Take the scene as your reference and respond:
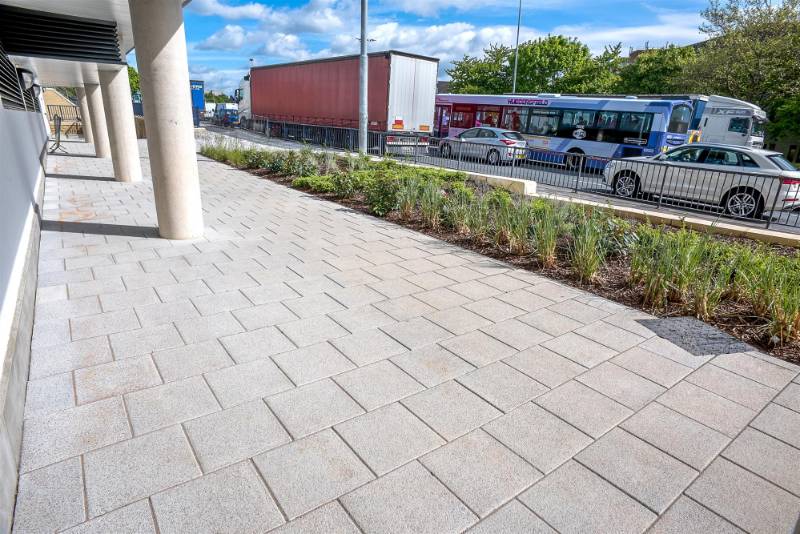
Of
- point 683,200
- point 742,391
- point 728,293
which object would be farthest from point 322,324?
point 683,200

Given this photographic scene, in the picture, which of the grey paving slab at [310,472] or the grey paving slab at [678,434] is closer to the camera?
the grey paving slab at [310,472]

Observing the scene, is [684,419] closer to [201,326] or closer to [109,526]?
[109,526]

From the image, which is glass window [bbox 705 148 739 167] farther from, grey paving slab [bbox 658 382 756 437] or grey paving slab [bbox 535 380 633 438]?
grey paving slab [bbox 535 380 633 438]

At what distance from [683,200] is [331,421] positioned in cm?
1119

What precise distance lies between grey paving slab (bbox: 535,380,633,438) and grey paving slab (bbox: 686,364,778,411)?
32.7 inches

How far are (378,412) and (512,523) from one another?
1033mm

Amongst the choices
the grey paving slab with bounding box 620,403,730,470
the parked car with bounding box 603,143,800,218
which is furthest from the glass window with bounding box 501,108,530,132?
the grey paving slab with bounding box 620,403,730,470

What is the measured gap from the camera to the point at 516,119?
20.6m

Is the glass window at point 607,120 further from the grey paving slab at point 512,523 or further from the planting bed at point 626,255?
the grey paving slab at point 512,523

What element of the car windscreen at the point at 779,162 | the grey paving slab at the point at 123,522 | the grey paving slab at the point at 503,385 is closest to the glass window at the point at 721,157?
the car windscreen at the point at 779,162

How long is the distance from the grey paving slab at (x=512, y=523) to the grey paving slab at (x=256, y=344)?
6.53ft

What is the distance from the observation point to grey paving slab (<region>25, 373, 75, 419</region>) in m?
2.74

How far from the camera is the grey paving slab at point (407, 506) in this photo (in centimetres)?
209

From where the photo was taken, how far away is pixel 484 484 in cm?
234
